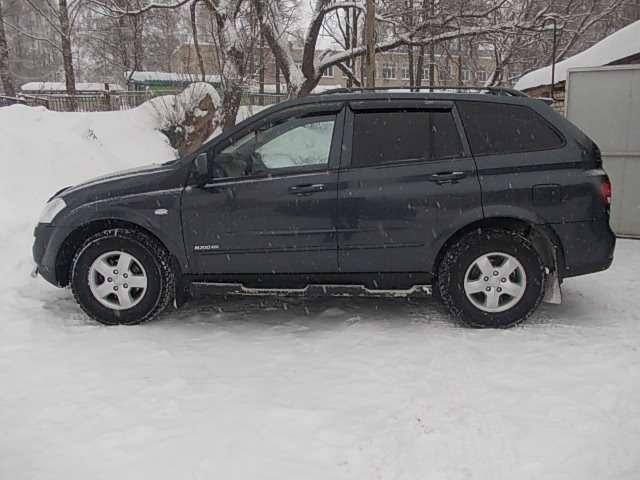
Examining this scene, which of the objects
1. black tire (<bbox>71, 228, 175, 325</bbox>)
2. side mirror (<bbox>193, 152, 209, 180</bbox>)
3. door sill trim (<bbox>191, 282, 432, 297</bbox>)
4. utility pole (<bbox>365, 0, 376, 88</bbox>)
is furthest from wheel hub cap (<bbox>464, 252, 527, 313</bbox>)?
utility pole (<bbox>365, 0, 376, 88</bbox>)

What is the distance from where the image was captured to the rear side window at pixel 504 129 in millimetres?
4391

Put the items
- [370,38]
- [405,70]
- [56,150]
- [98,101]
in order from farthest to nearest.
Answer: [405,70] < [98,101] < [370,38] < [56,150]

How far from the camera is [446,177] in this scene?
4.32 meters

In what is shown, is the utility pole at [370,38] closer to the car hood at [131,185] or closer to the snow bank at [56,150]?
the snow bank at [56,150]

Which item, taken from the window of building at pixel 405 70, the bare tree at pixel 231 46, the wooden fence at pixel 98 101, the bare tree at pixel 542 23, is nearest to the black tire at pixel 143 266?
the bare tree at pixel 231 46

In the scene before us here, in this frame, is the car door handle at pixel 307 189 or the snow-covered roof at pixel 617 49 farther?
the snow-covered roof at pixel 617 49

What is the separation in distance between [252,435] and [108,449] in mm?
699

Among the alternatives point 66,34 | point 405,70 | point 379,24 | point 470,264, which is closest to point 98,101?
point 66,34

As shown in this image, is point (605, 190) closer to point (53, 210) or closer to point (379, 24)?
point (53, 210)

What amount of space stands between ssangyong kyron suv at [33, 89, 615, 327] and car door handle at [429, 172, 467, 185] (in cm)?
1

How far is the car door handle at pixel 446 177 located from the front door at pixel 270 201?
0.75 m

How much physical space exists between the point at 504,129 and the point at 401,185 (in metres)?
0.93

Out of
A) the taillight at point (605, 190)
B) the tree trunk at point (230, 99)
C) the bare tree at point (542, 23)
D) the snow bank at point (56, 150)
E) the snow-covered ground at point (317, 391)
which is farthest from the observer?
the bare tree at point (542, 23)

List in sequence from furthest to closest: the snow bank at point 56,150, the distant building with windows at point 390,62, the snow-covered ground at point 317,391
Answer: the distant building with windows at point 390,62
the snow bank at point 56,150
the snow-covered ground at point 317,391
